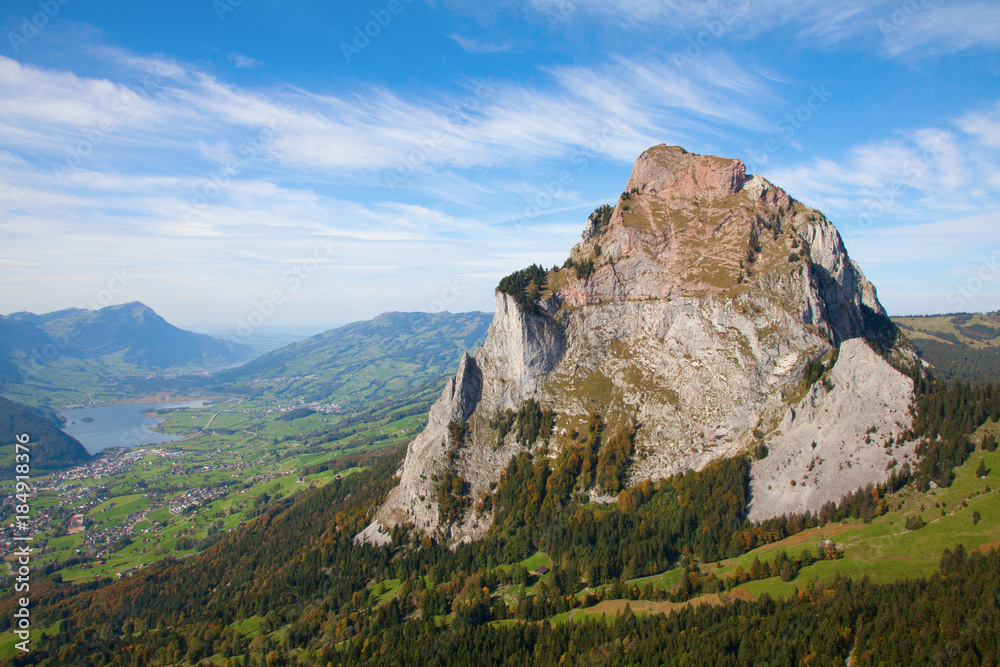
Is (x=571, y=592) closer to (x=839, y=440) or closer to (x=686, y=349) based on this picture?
(x=839, y=440)

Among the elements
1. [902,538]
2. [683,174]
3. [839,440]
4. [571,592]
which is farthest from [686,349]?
[571,592]

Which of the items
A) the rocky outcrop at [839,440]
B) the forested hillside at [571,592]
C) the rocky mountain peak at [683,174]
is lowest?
the forested hillside at [571,592]

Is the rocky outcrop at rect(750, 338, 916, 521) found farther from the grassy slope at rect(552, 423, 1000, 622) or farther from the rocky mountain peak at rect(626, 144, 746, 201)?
the rocky mountain peak at rect(626, 144, 746, 201)

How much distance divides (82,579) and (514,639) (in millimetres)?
147523

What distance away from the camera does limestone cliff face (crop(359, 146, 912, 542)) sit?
289 ft

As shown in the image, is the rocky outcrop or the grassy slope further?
the rocky outcrop

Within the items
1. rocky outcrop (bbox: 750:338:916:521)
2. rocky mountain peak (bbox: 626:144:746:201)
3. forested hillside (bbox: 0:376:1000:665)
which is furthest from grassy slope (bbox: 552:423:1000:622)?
rocky mountain peak (bbox: 626:144:746:201)

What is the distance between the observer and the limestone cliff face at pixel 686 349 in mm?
88188

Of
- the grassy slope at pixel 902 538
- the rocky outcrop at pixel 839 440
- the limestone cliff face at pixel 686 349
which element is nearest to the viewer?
the grassy slope at pixel 902 538

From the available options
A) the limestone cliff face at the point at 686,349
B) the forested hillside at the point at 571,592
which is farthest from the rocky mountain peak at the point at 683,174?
the forested hillside at the point at 571,592

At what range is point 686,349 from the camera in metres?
107

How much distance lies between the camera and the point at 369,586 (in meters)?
107

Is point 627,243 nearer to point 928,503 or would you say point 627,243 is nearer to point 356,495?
point 928,503

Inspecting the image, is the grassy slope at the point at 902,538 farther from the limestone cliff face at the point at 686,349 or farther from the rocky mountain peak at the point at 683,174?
the rocky mountain peak at the point at 683,174
